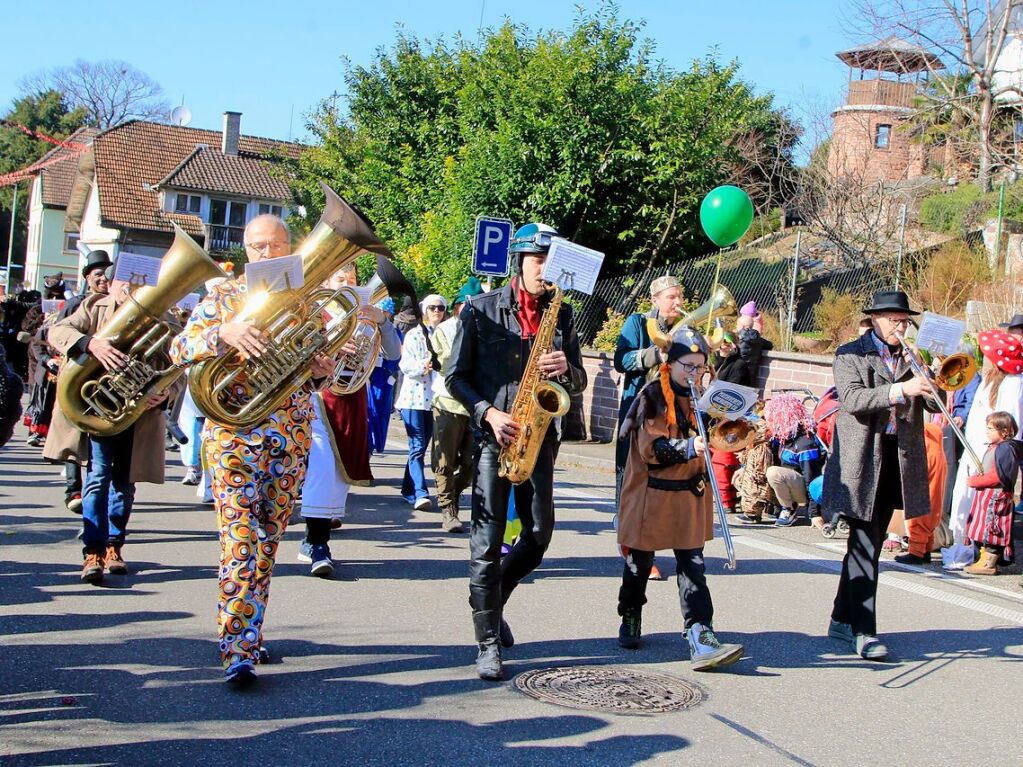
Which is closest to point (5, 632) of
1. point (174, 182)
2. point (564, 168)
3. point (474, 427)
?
point (474, 427)

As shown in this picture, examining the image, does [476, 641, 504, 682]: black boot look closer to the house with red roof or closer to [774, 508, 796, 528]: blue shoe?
[774, 508, 796, 528]: blue shoe

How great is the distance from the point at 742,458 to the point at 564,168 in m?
9.08

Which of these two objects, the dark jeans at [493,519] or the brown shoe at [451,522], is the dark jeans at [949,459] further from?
the dark jeans at [493,519]

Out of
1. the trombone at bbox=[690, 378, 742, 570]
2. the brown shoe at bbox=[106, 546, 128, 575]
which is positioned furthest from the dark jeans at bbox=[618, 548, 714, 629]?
the brown shoe at bbox=[106, 546, 128, 575]

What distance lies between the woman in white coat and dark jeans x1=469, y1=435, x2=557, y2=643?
16.0 ft

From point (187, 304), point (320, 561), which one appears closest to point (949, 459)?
point (320, 561)

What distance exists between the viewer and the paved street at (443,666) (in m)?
4.52

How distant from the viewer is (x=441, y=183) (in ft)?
76.3

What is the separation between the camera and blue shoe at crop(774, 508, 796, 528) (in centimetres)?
1100

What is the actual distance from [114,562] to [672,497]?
139 inches

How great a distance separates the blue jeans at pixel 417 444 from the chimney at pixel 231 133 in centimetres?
5188

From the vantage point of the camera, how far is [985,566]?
29.4 ft

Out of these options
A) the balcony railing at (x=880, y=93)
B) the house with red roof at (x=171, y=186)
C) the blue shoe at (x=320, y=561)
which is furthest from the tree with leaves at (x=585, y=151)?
the house with red roof at (x=171, y=186)

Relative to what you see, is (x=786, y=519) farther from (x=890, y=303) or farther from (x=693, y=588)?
(x=693, y=588)
